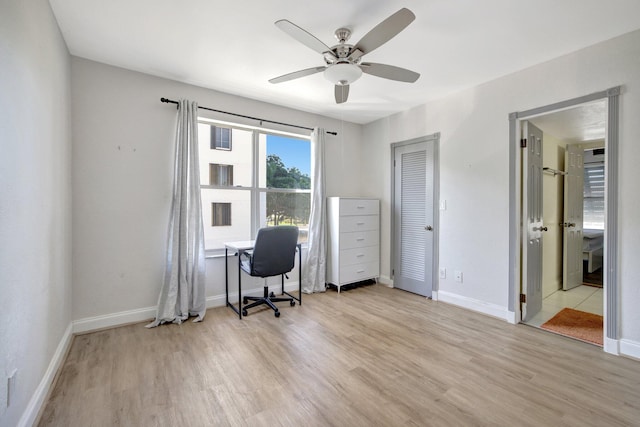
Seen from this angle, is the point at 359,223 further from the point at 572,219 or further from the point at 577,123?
the point at 572,219

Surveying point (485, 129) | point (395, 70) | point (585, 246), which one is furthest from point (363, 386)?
point (585, 246)

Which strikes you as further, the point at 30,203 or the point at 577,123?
the point at 577,123

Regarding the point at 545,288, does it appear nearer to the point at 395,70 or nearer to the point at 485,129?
the point at 485,129

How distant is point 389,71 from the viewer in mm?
2201

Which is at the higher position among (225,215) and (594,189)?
→ (594,189)

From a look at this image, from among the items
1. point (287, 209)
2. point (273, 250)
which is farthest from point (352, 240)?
point (273, 250)

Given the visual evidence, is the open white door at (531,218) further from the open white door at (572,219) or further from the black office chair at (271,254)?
the black office chair at (271,254)

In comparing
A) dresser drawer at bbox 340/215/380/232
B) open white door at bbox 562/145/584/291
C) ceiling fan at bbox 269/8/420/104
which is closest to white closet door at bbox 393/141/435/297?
dresser drawer at bbox 340/215/380/232

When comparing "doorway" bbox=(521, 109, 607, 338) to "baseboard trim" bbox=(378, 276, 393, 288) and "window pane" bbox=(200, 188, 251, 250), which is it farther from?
"window pane" bbox=(200, 188, 251, 250)

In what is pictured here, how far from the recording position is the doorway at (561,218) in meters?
2.27

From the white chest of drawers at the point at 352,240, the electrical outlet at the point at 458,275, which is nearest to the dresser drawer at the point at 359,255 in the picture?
the white chest of drawers at the point at 352,240

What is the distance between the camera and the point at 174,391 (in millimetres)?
1807

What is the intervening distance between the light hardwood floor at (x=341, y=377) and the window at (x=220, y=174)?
1.59 m

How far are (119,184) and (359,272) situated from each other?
123 inches
